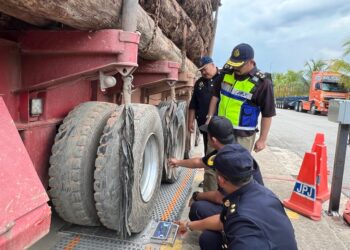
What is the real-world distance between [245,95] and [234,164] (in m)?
1.68

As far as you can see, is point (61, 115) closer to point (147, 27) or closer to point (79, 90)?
point (79, 90)

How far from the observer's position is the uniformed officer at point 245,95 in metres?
3.50

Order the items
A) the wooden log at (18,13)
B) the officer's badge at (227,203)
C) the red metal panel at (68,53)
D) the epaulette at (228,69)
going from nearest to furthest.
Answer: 1. the wooden log at (18,13)
2. the officer's badge at (227,203)
3. the red metal panel at (68,53)
4. the epaulette at (228,69)

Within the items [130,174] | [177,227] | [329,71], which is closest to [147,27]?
[130,174]

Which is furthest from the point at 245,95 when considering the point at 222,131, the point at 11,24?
the point at 11,24

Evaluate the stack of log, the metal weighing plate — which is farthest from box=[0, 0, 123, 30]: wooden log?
the metal weighing plate

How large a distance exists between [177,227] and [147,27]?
1778mm

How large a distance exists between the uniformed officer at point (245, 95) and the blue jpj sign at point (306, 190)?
33.7 inches

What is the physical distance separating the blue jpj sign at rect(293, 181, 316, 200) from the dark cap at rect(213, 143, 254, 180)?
7.79 feet

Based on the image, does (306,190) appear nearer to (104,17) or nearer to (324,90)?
(104,17)

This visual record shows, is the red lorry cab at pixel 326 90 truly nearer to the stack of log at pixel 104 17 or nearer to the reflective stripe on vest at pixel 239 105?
the stack of log at pixel 104 17

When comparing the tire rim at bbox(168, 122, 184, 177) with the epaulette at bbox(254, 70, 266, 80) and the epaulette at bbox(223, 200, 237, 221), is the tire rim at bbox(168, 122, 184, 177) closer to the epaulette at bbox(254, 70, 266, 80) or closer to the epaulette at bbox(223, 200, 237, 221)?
the epaulette at bbox(254, 70, 266, 80)

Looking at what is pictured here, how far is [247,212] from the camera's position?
1.91 metres

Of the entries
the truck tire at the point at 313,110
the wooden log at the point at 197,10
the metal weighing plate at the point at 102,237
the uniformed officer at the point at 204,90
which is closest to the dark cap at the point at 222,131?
the metal weighing plate at the point at 102,237
